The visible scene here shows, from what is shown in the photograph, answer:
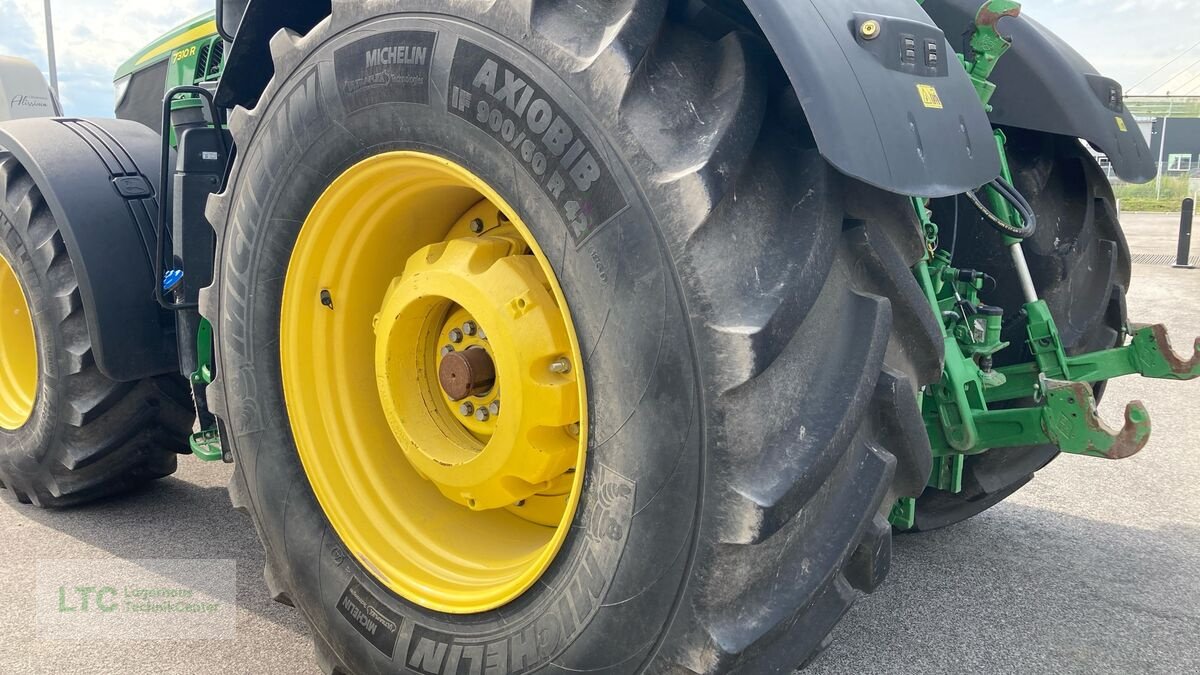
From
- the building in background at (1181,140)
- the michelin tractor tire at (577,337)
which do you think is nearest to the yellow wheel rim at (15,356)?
the michelin tractor tire at (577,337)

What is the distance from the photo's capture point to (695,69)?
1.43 m

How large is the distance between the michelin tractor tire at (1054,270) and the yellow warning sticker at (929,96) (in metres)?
1.06

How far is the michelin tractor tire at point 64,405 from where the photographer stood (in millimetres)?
3172

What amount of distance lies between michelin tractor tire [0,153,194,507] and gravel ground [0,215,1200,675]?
141 mm

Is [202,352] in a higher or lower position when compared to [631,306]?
lower

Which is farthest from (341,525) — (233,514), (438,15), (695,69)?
(233,514)

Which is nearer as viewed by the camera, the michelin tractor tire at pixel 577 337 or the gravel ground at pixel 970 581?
the michelin tractor tire at pixel 577 337

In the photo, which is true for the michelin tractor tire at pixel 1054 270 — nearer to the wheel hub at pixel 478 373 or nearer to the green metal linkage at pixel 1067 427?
the green metal linkage at pixel 1067 427

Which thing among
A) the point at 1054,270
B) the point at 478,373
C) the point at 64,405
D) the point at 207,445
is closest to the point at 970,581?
the point at 1054,270

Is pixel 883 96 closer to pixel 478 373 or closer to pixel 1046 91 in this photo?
pixel 478 373

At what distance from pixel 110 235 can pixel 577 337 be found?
2211mm

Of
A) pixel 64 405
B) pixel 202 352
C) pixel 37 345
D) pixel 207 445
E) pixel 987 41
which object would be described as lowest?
pixel 64 405

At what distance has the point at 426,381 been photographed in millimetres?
2080

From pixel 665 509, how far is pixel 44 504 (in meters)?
3.03
